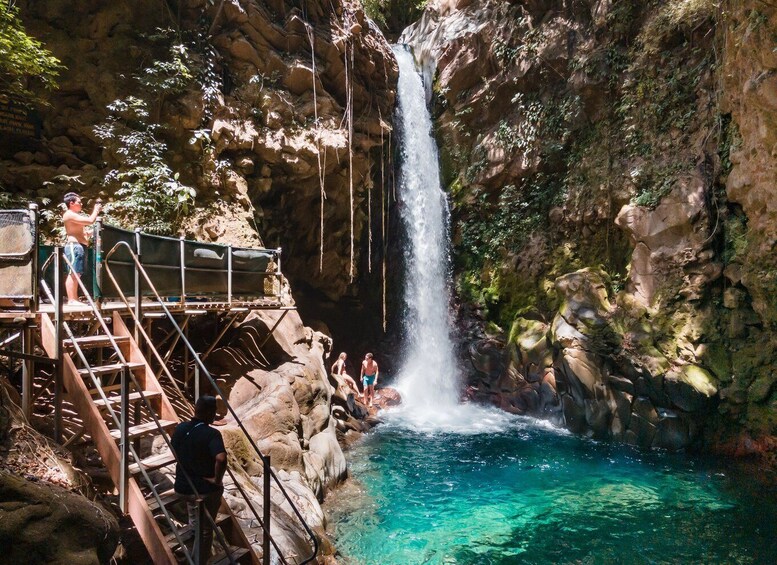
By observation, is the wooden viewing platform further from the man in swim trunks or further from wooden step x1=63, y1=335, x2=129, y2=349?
the man in swim trunks

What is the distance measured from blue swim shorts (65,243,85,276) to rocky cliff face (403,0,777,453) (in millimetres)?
11026

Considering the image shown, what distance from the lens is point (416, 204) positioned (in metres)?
17.7

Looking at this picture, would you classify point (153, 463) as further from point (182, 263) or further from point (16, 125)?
point (16, 125)

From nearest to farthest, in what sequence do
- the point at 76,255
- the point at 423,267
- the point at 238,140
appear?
the point at 76,255, the point at 238,140, the point at 423,267

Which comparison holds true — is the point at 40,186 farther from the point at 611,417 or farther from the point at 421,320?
the point at 611,417


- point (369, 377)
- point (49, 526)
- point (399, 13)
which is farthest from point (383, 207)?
point (49, 526)

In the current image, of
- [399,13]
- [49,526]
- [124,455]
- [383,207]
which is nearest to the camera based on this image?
[49,526]

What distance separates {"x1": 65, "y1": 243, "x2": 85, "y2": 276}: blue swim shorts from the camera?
19.2 feet

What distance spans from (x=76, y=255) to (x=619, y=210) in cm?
1298

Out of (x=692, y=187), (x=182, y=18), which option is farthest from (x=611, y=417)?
(x=182, y=18)

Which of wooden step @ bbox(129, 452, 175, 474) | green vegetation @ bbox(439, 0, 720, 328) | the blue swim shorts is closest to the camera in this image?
wooden step @ bbox(129, 452, 175, 474)

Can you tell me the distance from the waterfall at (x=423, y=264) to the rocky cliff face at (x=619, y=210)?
74 centimetres

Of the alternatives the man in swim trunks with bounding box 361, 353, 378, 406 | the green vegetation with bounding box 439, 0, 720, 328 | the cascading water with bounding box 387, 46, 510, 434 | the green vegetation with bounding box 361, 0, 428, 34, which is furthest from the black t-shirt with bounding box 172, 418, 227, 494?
the green vegetation with bounding box 361, 0, 428, 34

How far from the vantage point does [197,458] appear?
381 centimetres
